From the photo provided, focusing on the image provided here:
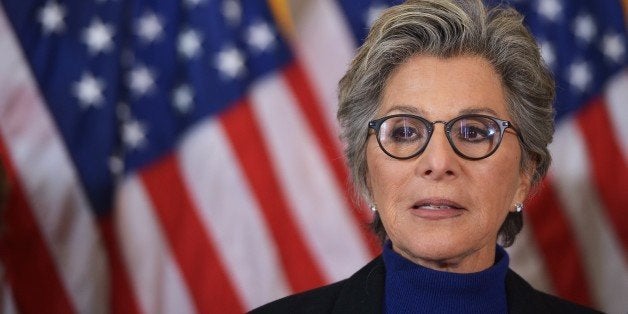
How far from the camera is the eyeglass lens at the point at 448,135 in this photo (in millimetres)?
1888

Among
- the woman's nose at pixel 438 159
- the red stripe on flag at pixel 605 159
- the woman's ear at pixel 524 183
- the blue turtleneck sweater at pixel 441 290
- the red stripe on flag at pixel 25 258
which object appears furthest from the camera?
the red stripe on flag at pixel 605 159

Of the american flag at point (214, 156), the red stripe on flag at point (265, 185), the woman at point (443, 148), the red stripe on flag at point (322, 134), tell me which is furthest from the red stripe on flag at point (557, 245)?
the woman at point (443, 148)

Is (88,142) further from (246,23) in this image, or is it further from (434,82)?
(434,82)

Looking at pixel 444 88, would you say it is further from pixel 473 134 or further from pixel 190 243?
pixel 190 243

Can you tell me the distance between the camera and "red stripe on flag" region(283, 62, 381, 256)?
2.97 meters

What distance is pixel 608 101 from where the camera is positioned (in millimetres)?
3070

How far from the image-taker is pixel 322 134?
299 cm

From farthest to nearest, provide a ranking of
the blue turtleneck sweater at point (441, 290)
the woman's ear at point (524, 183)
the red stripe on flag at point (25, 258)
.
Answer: the red stripe on flag at point (25, 258)
the woman's ear at point (524, 183)
the blue turtleneck sweater at point (441, 290)

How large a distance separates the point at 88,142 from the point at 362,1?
1.06 meters

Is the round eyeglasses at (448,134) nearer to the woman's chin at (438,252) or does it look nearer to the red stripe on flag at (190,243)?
the woman's chin at (438,252)

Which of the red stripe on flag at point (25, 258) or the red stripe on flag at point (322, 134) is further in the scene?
the red stripe on flag at point (322, 134)

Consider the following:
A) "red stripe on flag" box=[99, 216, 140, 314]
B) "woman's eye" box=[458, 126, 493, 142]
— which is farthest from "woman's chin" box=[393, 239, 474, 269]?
"red stripe on flag" box=[99, 216, 140, 314]

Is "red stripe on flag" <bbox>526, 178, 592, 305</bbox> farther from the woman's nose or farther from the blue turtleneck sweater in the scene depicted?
the woman's nose

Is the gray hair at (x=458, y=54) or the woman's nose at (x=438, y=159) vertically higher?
the gray hair at (x=458, y=54)
